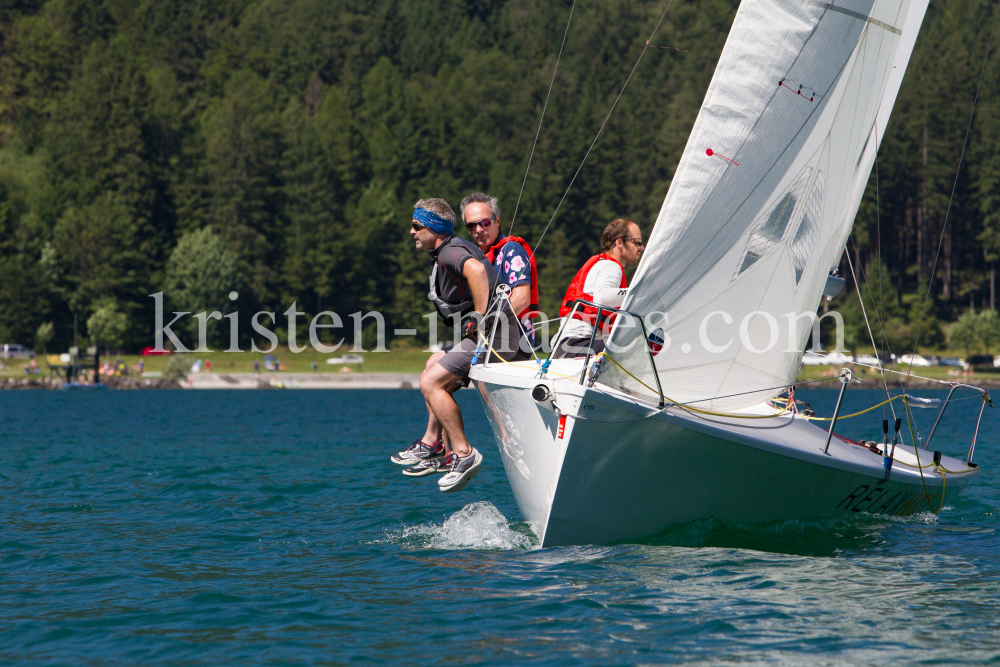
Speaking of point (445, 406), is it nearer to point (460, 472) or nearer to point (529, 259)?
point (460, 472)

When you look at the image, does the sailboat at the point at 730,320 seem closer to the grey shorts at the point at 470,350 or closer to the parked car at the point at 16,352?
the grey shorts at the point at 470,350

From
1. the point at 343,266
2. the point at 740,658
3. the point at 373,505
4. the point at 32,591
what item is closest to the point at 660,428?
the point at 740,658

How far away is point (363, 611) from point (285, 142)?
85892 millimetres

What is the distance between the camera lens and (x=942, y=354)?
75.4 metres

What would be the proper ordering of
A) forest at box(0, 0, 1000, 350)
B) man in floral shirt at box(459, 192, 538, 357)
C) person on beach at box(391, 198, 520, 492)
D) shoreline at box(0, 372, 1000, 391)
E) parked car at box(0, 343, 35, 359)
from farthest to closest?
forest at box(0, 0, 1000, 350) → parked car at box(0, 343, 35, 359) → shoreline at box(0, 372, 1000, 391) → man in floral shirt at box(459, 192, 538, 357) → person on beach at box(391, 198, 520, 492)

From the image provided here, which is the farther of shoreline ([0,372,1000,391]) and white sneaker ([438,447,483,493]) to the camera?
shoreline ([0,372,1000,391])

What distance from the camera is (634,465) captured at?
827 cm

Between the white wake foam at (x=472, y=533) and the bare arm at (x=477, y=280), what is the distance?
2.35m

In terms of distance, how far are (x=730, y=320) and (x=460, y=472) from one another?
247 cm

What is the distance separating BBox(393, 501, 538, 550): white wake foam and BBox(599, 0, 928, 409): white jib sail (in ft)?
7.25

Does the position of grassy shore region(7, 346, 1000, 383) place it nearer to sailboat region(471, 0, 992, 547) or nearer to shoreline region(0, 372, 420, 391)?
shoreline region(0, 372, 420, 391)

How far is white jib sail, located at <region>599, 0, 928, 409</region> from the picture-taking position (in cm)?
815

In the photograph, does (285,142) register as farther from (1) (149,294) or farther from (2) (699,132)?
(2) (699,132)

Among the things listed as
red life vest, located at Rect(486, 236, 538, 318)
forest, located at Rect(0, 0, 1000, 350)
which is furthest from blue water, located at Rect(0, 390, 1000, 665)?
forest, located at Rect(0, 0, 1000, 350)
